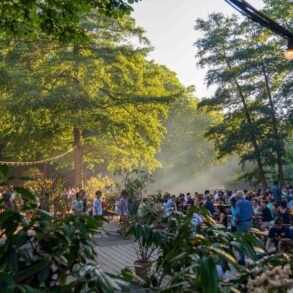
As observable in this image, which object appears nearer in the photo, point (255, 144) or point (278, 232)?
point (278, 232)

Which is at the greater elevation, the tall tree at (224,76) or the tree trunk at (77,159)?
the tall tree at (224,76)

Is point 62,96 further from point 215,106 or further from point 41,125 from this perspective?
point 215,106

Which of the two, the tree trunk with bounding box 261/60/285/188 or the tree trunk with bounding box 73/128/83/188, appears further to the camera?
the tree trunk with bounding box 261/60/285/188

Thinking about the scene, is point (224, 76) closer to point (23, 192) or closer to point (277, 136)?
point (277, 136)

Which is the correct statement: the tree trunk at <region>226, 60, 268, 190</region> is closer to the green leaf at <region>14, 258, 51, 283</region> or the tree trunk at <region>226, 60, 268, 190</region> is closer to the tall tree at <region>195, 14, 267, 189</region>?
the tall tree at <region>195, 14, 267, 189</region>

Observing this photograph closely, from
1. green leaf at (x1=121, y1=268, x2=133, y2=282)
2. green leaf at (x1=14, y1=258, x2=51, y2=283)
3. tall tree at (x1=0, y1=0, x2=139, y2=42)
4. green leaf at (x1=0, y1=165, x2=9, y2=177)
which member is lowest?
green leaf at (x1=121, y1=268, x2=133, y2=282)

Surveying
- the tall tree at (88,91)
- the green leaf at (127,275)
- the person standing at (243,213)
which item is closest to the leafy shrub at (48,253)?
the green leaf at (127,275)

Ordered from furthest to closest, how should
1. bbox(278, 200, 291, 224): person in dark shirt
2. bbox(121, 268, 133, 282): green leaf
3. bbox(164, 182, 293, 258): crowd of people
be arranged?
bbox(278, 200, 291, 224): person in dark shirt → bbox(164, 182, 293, 258): crowd of people → bbox(121, 268, 133, 282): green leaf

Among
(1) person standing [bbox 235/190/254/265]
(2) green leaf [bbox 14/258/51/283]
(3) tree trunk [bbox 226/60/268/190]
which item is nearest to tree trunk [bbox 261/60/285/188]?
(3) tree trunk [bbox 226/60/268/190]

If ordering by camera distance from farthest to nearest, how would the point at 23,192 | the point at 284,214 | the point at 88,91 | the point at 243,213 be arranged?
the point at 88,91
the point at 284,214
the point at 243,213
the point at 23,192

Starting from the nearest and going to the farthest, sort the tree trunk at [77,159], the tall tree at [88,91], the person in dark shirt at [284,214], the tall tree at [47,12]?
the tall tree at [47,12], the person in dark shirt at [284,214], the tall tree at [88,91], the tree trunk at [77,159]

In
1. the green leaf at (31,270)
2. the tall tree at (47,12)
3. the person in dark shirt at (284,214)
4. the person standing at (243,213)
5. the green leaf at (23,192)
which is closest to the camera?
the green leaf at (31,270)

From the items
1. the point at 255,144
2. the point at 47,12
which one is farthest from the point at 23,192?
the point at 255,144

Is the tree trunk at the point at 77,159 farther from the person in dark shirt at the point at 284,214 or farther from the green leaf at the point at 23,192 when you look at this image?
the green leaf at the point at 23,192
